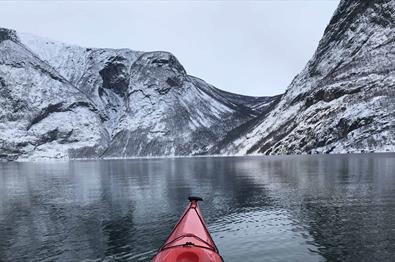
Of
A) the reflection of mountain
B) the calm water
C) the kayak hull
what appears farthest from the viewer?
the calm water

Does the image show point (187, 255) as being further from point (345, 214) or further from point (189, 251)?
point (345, 214)

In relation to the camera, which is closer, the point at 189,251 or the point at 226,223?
the point at 189,251

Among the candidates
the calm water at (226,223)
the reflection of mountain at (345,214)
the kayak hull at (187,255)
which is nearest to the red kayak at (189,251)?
the kayak hull at (187,255)

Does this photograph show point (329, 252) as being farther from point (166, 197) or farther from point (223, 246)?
point (166, 197)

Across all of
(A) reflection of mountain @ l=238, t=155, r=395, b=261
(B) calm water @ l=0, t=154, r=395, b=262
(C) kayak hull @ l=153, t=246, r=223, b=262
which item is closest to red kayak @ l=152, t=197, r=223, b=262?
(C) kayak hull @ l=153, t=246, r=223, b=262

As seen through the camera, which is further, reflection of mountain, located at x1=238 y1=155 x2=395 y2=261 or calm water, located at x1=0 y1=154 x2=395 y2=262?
calm water, located at x1=0 y1=154 x2=395 y2=262

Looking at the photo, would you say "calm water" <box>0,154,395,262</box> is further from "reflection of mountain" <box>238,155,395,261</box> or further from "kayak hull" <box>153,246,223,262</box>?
"kayak hull" <box>153,246,223,262</box>

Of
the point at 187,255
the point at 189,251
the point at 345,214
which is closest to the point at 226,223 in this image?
the point at 345,214

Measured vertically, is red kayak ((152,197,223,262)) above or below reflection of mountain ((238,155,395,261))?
above

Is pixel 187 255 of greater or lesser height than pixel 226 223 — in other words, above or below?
above

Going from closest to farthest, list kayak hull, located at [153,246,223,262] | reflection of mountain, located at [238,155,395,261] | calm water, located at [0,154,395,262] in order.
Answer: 1. kayak hull, located at [153,246,223,262]
2. reflection of mountain, located at [238,155,395,261]
3. calm water, located at [0,154,395,262]

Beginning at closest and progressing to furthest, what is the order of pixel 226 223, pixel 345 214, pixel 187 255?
pixel 187 255, pixel 226 223, pixel 345 214
